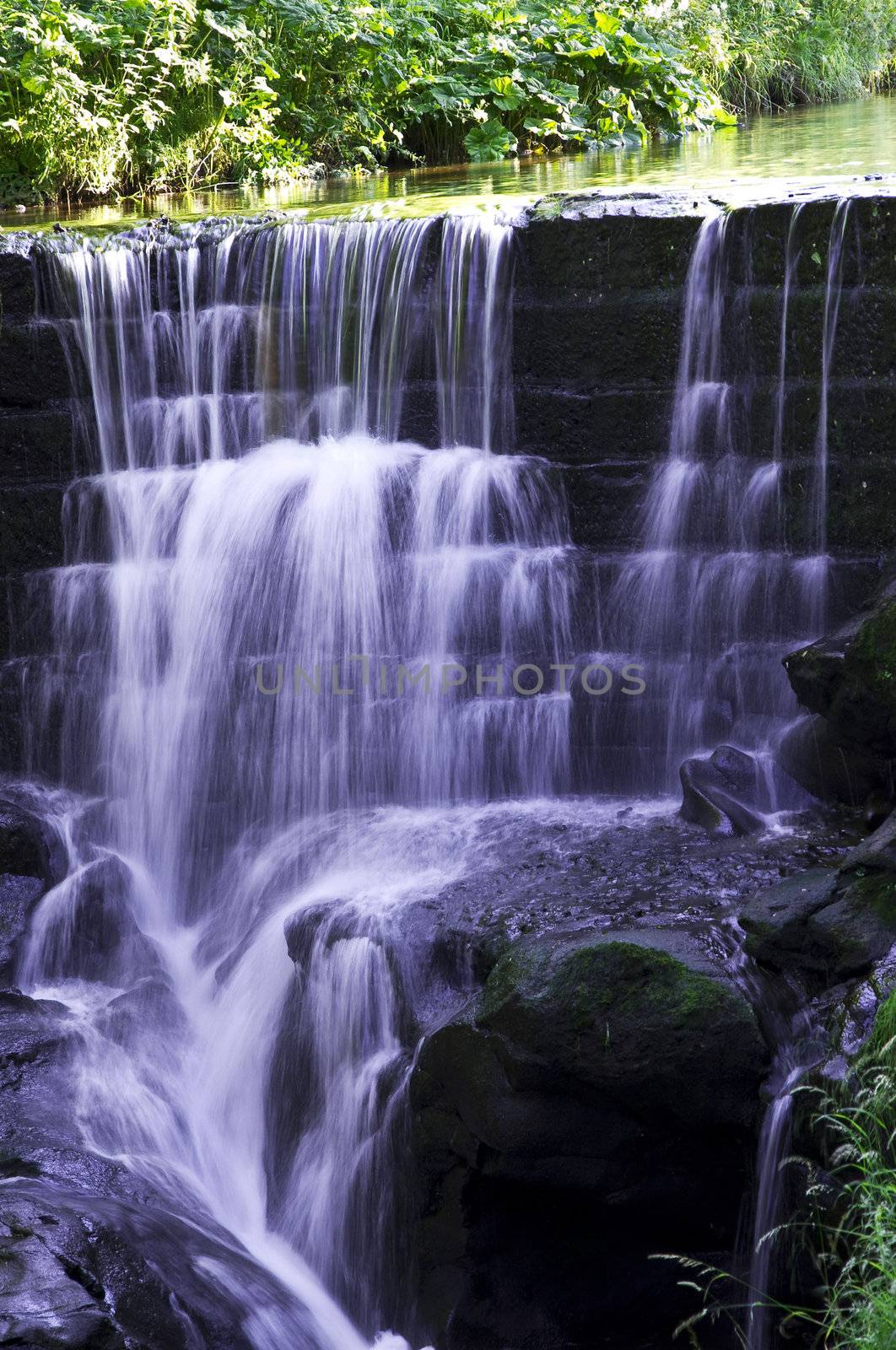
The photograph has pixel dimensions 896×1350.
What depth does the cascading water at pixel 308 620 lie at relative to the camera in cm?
561

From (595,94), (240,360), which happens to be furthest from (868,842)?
(595,94)

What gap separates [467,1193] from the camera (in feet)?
13.6

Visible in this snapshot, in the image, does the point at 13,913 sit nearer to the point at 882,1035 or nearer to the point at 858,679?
the point at 858,679

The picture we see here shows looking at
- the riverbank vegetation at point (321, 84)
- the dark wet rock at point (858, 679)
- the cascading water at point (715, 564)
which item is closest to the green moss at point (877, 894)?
the dark wet rock at point (858, 679)

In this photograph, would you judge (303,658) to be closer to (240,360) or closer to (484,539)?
(484,539)

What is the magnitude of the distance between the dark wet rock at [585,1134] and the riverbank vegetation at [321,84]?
27.0 feet

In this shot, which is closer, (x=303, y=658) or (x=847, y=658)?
(x=847, y=658)

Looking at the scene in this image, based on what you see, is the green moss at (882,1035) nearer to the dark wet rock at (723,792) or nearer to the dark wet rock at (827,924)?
the dark wet rock at (827,924)

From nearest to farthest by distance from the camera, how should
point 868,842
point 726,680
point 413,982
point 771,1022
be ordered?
point 771,1022 → point 868,842 → point 413,982 → point 726,680

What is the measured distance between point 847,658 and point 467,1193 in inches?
93.3

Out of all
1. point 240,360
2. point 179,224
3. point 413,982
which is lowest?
point 413,982

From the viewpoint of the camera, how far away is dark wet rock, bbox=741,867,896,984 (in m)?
4.05

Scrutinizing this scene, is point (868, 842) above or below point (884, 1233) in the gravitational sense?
above

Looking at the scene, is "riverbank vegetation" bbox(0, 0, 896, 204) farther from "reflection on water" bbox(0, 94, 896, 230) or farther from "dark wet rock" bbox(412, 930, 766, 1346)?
"dark wet rock" bbox(412, 930, 766, 1346)
